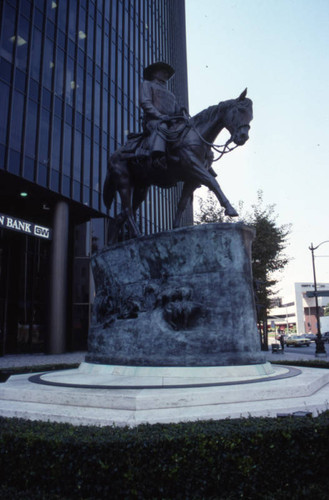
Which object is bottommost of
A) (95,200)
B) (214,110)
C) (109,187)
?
(109,187)

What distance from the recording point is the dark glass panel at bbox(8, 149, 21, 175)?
24.0 meters

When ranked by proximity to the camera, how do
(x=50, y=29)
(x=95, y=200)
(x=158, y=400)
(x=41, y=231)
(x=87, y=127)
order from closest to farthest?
(x=158, y=400) → (x=41, y=231) → (x=50, y=29) → (x=95, y=200) → (x=87, y=127)

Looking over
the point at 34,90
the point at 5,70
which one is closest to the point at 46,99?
the point at 34,90

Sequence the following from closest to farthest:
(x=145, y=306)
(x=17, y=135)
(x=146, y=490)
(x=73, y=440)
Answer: (x=146, y=490) < (x=73, y=440) < (x=145, y=306) < (x=17, y=135)

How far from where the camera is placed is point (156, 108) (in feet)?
32.8

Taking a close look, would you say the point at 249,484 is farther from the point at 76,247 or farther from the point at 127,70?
the point at 127,70

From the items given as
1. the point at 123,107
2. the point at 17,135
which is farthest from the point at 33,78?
the point at 123,107

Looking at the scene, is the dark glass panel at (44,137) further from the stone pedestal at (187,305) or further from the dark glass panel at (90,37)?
the stone pedestal at (187,305)

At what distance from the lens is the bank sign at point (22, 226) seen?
23062mm

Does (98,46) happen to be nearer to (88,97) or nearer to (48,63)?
(88,97)

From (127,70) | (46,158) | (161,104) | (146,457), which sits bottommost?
(146,457)

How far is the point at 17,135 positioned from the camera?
25.0 meters

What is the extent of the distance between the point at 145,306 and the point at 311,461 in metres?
4.89

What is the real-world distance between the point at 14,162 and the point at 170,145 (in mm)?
17825
